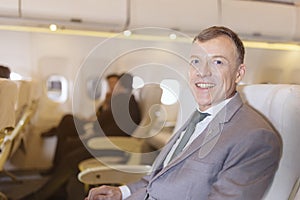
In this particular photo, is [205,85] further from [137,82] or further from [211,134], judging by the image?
[137,82]

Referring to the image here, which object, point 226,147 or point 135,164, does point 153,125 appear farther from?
point 226,147

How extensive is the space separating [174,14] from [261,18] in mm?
677

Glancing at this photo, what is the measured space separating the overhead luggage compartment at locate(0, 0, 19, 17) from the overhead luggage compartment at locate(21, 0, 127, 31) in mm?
34

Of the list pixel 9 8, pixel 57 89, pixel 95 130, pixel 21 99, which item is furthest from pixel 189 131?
pixel 57 89

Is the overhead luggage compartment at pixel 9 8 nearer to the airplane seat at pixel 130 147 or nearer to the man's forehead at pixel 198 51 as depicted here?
the airplane seat at pixel 130 147

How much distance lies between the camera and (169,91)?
50.4 inches

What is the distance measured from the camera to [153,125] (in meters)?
1.39

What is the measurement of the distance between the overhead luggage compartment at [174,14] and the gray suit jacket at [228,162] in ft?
4.59

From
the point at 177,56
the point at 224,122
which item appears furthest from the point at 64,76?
the point at 224,122

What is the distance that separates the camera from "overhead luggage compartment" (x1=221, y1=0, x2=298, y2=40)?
2475 mm

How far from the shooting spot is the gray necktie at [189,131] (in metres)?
1.07

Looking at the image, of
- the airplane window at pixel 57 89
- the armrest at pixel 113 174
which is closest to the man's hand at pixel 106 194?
the armrest at pixel 113 174

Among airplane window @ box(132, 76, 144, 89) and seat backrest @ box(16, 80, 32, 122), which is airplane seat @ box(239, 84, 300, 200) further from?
seat backrest @ box(16, 80, 32, 122)

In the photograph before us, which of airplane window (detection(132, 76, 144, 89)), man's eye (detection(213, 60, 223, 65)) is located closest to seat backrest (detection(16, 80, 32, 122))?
airplane window (detection(132, 76, 144, 89))
